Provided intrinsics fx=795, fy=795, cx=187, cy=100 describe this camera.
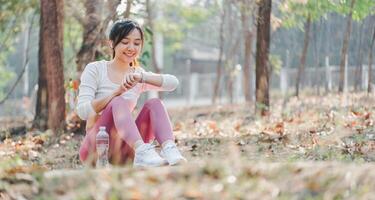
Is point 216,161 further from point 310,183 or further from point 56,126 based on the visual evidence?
point 56,126

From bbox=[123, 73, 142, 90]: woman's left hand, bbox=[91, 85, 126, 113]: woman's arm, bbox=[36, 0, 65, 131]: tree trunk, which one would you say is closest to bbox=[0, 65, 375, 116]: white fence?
bbox=[36, 0, 65, 131]: tree trunk

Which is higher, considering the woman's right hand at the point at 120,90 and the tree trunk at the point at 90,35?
the tree trunk at the point at 90,35

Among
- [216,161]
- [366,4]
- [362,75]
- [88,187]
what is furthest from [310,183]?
[362,75]

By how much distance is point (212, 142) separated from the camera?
26.4 ft

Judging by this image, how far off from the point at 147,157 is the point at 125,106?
0.40 metres

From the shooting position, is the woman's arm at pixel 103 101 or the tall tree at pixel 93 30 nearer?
the woman's arm at pixel 103 101

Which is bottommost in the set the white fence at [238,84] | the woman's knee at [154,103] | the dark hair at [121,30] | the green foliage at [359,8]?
the white fence at [238,84]

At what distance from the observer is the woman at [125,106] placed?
185 inches

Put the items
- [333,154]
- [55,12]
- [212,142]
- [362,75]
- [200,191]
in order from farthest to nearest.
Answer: [362,75] → [55,12] → [212,142] → [333,154] → [200,191]

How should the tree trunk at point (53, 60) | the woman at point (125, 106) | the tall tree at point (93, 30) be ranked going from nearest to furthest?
1. the woman at point (125, 106)
2. the tree trunk at point (53, 60)
3. the tall tree at point (93, 30)

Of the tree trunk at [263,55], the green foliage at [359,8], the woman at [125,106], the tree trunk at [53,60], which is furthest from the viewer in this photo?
the green foliage at [359,8]

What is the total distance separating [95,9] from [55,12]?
3.36 ft

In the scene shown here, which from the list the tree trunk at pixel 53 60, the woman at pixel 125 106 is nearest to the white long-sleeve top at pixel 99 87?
the woman at pixel 125 106

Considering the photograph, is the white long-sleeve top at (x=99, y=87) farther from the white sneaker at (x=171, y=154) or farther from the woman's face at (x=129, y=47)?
the white sneaker at (x=171, y=154)
